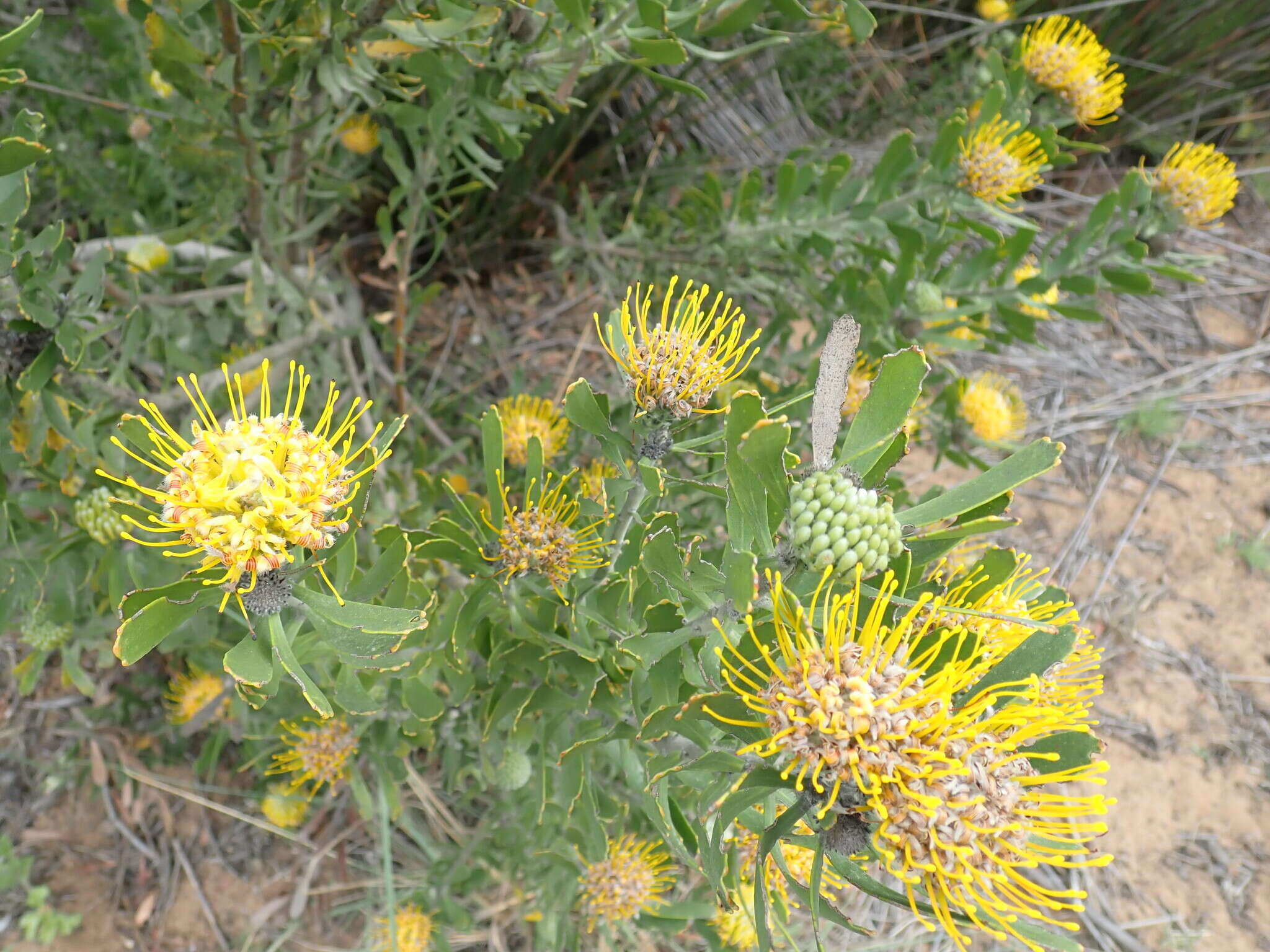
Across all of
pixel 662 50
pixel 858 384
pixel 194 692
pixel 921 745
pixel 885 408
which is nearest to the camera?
pixel 921 745

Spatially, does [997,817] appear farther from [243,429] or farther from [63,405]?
[63,405]

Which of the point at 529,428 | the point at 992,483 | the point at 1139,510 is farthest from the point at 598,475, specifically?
the point at 1139,510

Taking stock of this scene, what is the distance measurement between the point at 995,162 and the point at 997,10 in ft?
4.37

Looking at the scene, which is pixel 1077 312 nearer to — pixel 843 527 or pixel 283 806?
pixel 843 527

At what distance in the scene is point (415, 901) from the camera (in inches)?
92.4

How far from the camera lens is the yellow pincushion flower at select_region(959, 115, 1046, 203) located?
1.92 metres

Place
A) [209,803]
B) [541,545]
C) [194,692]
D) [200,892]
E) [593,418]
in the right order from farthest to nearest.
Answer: [200,892], [209,803], [194,692], [541,545], [593,418]

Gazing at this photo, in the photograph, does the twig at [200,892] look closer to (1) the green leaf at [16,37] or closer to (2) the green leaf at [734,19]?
(1) the green leaf at [16,37]

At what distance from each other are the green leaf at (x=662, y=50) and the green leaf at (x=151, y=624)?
1.03m

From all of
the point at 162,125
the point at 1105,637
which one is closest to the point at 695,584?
the point at 162,125

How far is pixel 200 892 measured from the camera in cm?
254

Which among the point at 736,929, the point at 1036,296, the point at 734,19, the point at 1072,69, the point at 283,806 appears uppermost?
the point at 1072,69

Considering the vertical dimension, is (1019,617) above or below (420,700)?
above

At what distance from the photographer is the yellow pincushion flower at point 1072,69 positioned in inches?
84.8
